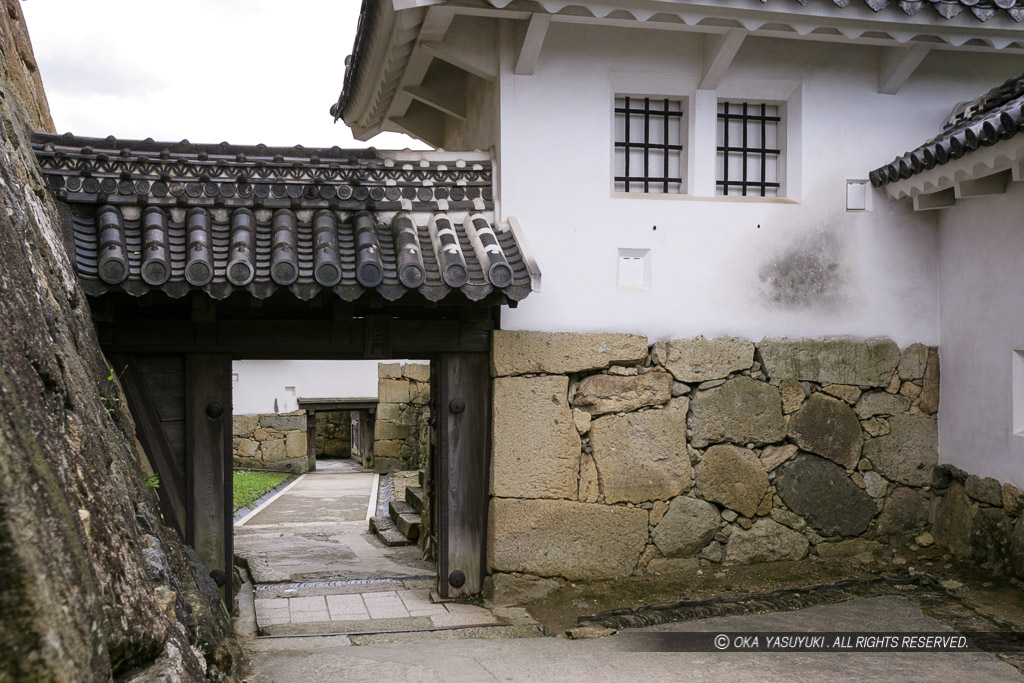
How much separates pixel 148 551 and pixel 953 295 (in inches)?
237

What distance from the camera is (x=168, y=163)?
Answer: 20.7 feet

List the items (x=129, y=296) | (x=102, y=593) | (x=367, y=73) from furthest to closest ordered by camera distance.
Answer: (x=367, y=73)
(x=129, y=296)
(x=102, y=593)

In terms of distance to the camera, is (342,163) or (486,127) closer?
(342,163)

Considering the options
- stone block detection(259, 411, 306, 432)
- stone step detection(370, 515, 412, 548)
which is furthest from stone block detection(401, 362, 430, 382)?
stone step detection(370, 515, 412, 548)

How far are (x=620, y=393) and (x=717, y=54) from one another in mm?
2651

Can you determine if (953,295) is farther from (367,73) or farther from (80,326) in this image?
(80,326)

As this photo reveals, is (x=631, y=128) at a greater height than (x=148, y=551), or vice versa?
(x=631, y=128)

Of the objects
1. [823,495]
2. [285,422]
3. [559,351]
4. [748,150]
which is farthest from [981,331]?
[285,422]

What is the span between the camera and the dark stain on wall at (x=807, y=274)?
696cm

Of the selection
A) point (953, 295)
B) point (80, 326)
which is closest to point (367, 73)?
point (80, 326)

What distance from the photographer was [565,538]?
21.7 feet

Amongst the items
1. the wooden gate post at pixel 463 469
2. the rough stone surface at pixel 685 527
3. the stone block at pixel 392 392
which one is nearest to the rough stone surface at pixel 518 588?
the wooden gate post at pixel 463 469

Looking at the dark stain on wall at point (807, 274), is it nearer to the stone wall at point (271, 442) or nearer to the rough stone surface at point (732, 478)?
the rough stone surface at point (732, 478)

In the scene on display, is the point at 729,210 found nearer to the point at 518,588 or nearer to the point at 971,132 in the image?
the point at 971,132
